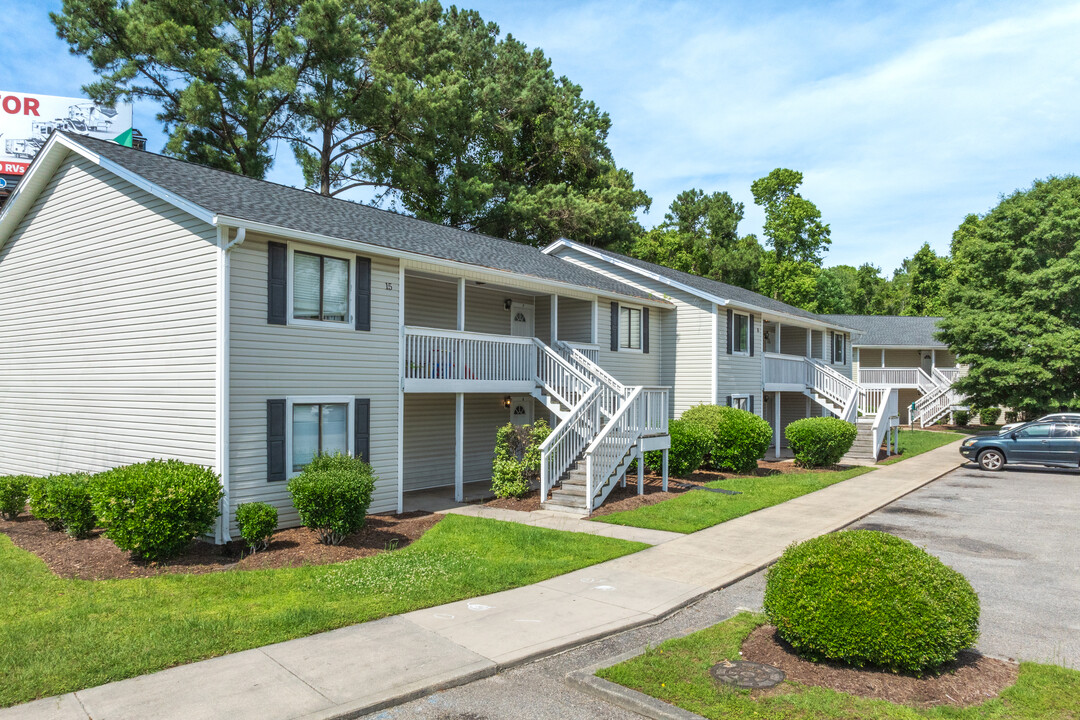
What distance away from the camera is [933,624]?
5.53m

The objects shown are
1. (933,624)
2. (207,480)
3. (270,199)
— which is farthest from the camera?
(270,199)

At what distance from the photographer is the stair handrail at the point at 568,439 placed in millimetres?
14172

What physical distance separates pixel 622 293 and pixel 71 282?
13.7 metres

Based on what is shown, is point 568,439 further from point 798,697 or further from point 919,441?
point 919,441

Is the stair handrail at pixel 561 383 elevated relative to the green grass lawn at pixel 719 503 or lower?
elevated

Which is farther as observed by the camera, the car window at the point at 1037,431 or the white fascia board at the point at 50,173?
the car window at the point at 1037,431

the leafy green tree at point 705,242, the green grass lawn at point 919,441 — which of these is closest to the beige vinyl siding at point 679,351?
the green grass lawn at point 919,441

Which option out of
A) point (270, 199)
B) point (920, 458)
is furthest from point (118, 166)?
point (920, 458)

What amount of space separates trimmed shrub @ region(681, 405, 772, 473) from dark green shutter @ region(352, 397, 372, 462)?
31.3ft

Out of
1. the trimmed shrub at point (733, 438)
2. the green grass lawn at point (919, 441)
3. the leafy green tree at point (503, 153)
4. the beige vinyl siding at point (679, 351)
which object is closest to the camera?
the trimmed shrub at point (733, 438)

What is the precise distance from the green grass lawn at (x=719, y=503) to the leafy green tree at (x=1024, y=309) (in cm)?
1775

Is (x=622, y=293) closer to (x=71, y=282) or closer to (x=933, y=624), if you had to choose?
(x=71, y=282)

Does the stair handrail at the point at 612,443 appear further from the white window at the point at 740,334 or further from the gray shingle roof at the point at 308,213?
the white window at the point at 740,334

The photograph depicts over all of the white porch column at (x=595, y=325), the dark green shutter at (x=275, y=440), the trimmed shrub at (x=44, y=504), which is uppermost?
the white porch column at (x=595, y=325)
